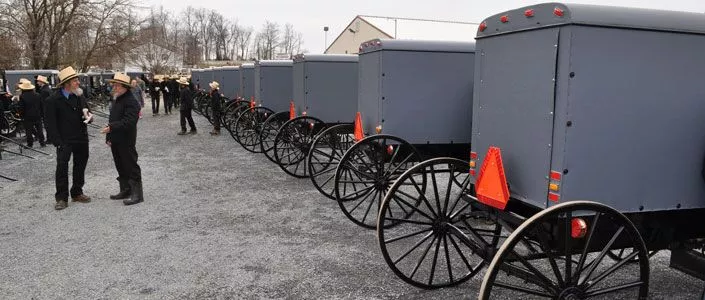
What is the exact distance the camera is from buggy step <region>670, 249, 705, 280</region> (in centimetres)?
369

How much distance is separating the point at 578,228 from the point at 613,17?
123 cm

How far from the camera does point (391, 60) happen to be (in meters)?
6.25

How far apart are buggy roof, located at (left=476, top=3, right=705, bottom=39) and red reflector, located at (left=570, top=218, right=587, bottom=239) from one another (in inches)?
44.6

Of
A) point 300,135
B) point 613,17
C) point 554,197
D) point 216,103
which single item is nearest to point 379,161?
point 300,135

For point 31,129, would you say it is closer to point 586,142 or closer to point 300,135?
point 300,135

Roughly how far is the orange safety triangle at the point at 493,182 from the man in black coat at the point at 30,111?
40.2ft

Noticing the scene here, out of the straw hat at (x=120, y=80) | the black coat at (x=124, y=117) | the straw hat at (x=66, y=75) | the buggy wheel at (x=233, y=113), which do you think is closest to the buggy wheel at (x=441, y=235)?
the black coat at (x=124, y=117)

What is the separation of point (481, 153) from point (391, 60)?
2.65 metres

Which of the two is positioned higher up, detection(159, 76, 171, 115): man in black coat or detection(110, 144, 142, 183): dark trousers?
detection(159, 76, 171, 115): man in black coat

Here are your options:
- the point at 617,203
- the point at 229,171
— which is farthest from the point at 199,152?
the point at 617,203

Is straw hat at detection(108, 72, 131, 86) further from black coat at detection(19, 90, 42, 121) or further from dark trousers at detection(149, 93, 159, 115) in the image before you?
dark trousers at detection(149, 93, 159, 115)

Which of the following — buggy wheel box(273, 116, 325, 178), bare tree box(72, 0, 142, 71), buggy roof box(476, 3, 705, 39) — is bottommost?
buggy wheel box(273, 116, 325, 178)

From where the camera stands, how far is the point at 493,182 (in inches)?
139

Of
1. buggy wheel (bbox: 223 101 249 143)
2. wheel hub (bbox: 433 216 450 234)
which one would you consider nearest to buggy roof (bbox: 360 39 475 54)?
wheel hub (bbox: 433 216 450 234)
